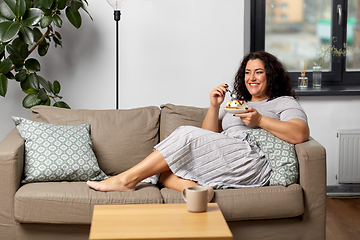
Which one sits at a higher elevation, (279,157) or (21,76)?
(21,76)

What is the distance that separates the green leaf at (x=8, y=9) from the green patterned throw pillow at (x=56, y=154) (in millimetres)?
677

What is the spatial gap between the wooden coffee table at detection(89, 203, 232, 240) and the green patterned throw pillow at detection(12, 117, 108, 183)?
0.65m

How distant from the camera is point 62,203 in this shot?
1899 mm

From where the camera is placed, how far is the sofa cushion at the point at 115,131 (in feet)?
7.72

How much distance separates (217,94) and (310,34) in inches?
61.0

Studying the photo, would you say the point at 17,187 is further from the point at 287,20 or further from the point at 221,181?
the point at 287,20

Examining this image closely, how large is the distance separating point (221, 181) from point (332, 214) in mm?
1159

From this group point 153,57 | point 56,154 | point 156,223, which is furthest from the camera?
point 153,57

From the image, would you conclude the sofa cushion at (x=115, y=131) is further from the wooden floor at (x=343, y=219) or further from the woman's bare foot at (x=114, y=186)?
the wooden floor at (x=343, y=219)

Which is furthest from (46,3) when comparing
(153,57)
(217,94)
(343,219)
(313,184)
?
(343,219)

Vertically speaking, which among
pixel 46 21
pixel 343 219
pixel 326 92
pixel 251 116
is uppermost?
pixel 46 21

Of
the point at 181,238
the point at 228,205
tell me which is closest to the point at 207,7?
the point at 228,205

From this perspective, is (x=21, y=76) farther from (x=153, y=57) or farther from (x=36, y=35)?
(x=153, y=57)

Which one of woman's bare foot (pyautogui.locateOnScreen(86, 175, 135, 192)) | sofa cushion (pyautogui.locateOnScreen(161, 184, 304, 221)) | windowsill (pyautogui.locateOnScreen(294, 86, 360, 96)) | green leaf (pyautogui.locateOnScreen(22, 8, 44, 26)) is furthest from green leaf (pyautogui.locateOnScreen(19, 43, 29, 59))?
windowsill (pyautogui.locateOnScreen(294, 86, 360, 96))
